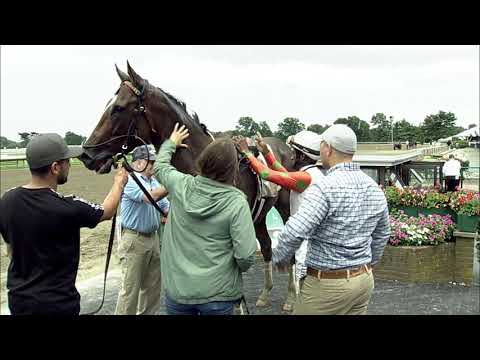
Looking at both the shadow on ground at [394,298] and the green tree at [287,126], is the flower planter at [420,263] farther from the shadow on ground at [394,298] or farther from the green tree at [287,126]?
the green tree at [287,126]

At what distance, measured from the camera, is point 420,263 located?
20.0ft

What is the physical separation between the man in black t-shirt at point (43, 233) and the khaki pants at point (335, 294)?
4.47 ft

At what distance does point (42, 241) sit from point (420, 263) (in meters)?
5.43

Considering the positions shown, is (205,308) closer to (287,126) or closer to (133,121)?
(133,121)

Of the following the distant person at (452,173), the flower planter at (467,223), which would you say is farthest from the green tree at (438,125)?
the flower planter at (467,223)

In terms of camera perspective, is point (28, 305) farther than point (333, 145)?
No

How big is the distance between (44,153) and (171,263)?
→ 95 centimetres

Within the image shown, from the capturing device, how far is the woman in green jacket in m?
2.30

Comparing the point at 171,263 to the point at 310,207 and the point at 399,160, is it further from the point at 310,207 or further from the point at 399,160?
the point at 399,160

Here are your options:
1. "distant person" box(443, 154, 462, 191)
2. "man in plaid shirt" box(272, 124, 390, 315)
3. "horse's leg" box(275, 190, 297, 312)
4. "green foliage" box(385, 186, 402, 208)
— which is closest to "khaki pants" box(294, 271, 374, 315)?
"man in plaid shirt" box(272, 124, 390, 315)
